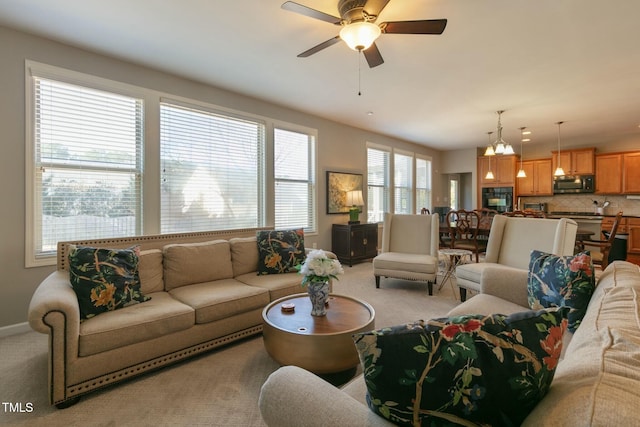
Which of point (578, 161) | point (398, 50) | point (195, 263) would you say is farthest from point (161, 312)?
point (578, 161)

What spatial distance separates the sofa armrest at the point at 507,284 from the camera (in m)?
2.21

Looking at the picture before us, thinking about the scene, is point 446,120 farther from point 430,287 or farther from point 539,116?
point 430,287

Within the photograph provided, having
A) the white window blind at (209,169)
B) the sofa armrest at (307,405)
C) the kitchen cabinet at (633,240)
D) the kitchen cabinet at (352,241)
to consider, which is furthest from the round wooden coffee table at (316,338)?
the kitchen cabinet at (633,240)

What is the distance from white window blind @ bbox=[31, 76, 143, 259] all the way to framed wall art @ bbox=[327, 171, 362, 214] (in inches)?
122

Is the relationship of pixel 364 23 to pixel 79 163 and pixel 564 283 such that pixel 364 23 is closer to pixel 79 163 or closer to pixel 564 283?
pixel 564 283

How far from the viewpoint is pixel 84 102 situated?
9.90 feet

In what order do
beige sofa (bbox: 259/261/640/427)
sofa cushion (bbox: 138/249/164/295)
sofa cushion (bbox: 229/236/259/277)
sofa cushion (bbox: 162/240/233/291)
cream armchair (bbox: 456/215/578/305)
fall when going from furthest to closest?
sofa cushion (bbox: 229/236/259/277), cream armchair (bbox: 456/215/578/305), sofa cushion (bbox: 162/240/233/291), sofa cushion (bbox: 138/249/164/295), beige sofa (bbox: 259/261/640/427)

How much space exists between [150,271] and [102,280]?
49 cm

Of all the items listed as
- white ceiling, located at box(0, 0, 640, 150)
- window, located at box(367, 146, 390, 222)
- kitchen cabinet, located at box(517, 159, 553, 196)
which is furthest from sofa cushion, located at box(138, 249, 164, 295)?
kitchen cabinet, located at box(517, 159, 553, 196)

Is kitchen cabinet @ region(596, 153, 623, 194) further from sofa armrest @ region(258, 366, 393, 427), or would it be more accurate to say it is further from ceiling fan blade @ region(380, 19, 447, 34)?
sofa armrest @ region(258, 366, 393, 427)

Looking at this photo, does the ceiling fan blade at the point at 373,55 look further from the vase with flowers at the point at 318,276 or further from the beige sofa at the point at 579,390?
the beige sofa at the point at 579,390

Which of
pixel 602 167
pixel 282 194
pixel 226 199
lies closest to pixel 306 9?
pixel 226 199

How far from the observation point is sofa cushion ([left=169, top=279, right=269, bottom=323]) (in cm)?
229

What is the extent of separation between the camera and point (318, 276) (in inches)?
81.9
